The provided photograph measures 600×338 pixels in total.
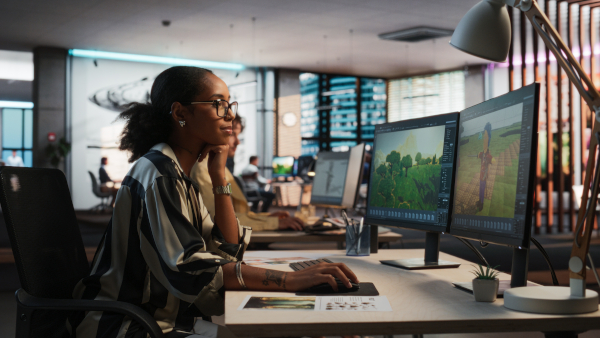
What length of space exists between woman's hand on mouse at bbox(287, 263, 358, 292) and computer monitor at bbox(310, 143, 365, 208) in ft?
5.53

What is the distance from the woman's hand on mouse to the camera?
1.23m

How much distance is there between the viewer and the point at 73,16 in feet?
28.0

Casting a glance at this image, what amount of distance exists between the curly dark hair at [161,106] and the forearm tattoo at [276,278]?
0.50m

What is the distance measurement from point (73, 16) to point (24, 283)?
842cm

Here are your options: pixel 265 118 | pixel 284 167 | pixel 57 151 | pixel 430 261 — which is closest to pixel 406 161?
pixel 430 261

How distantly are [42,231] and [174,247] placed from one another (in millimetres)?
405

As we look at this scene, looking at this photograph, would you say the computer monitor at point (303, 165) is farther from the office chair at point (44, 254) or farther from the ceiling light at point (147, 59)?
the office chair at point (44, 254)

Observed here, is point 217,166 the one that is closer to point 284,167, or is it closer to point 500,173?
point 500,173

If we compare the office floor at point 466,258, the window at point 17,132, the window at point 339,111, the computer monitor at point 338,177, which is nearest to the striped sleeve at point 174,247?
the computer monitor at point 338,177

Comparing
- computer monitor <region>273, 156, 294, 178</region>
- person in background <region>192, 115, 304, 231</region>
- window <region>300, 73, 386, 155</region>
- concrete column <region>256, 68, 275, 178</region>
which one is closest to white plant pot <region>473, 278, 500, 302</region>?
person in background <region>192, 115, 304, 231</region>

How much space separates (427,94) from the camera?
41.1 ft

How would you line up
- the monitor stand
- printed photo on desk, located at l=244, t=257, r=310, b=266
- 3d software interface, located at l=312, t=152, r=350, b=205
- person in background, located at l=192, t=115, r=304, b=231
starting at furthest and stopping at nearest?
1. 3d software interface, located at l=312, t=152, r=350, b=205
2. person in background, located at l=192, t=115, r=304, b=231
3. printed photo on desk, located at l=244, t=257, r=310, b=266
4. the monitor stand

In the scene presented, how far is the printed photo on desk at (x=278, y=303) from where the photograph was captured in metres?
1.09

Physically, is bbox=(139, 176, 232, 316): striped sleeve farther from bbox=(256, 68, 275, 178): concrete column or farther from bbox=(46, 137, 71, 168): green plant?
bbox=(256, 68, 275, 178): concrete column
